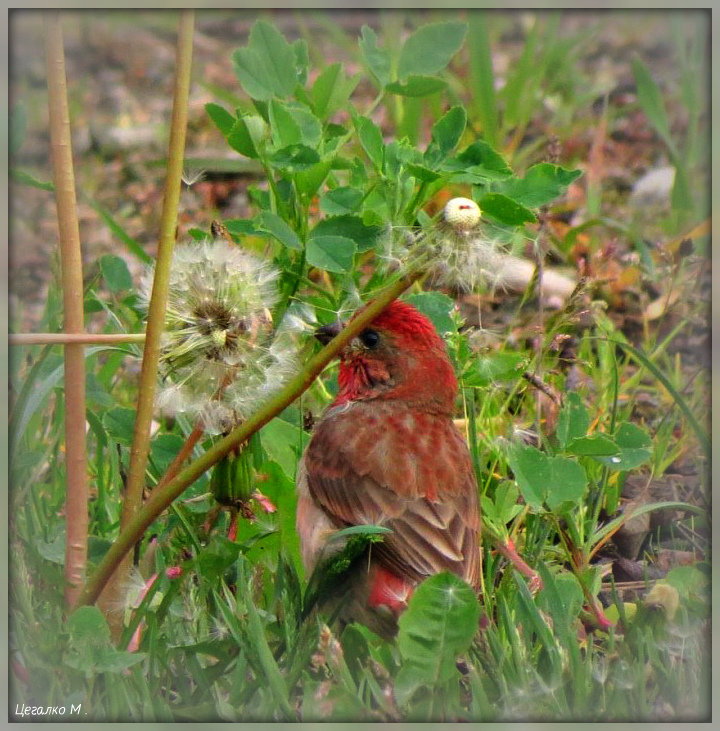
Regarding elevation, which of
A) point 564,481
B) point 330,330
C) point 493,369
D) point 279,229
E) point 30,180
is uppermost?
point 30,180

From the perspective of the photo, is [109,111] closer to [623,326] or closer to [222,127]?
[623,326]

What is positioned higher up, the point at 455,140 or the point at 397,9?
the point at 397,9

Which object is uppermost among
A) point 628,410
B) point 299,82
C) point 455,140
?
point 299,82

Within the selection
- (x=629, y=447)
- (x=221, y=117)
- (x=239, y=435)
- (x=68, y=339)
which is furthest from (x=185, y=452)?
(x=629, y=447)

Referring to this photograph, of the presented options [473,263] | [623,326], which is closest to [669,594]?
[473,263]

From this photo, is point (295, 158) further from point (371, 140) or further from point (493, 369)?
point (493, 369)

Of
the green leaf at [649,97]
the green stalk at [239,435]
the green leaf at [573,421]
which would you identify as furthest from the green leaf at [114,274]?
the green leaf at [649,97]
